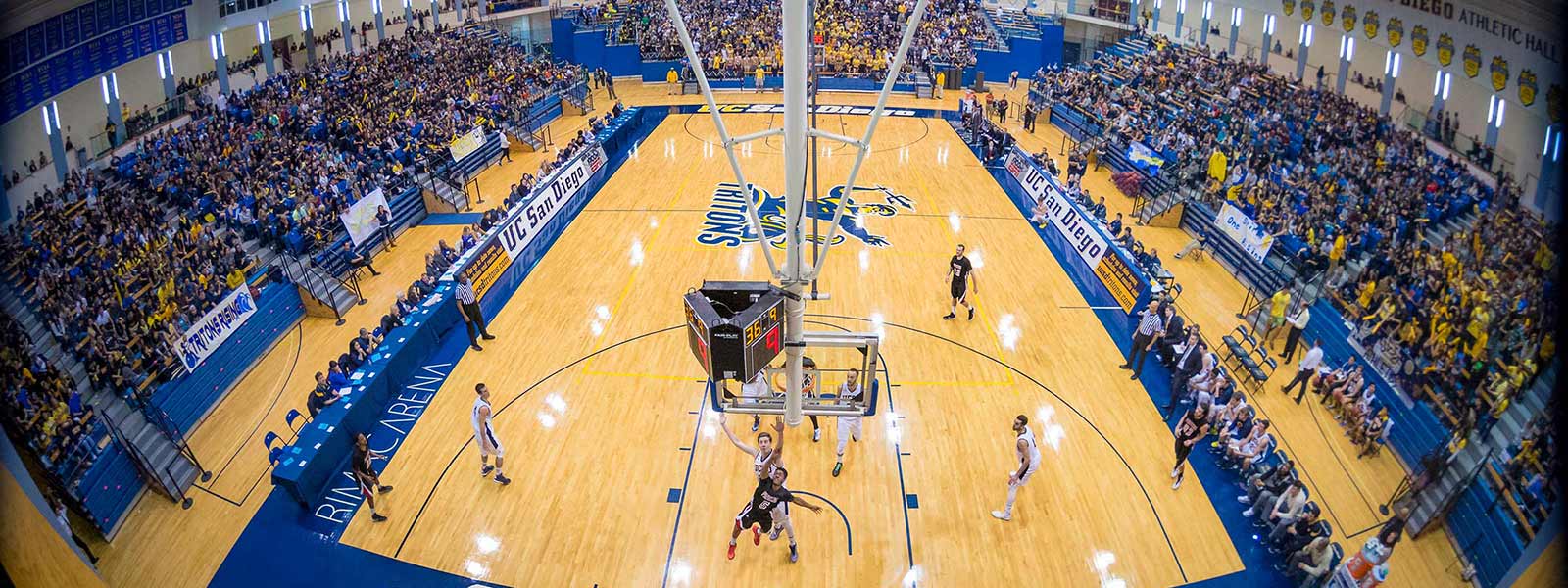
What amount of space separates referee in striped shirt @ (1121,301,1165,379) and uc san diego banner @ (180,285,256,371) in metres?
15.5

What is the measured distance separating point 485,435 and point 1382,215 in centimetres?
1836

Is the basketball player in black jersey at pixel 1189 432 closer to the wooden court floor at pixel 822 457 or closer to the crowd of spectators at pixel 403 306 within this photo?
the wooden court floor at pixel 822 457

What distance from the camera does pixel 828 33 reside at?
42.2 metres

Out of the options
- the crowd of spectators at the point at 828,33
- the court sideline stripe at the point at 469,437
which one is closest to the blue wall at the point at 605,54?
the crowd of spectators at the point at 828,33

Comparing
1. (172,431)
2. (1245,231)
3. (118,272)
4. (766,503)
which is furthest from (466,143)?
(1245,231)

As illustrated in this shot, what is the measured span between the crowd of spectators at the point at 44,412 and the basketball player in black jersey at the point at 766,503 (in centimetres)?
884

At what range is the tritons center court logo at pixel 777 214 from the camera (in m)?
19.9

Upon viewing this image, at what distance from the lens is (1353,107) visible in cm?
2350

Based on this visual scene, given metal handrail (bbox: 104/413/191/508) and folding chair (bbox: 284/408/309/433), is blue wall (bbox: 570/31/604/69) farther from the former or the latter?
metal handrail (bbox: 104/413/191/508)

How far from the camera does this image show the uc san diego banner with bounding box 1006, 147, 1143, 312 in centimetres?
1570

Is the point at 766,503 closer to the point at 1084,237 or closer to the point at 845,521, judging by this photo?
the point at 845,521

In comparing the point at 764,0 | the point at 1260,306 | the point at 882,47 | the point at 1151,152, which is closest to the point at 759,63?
the point at 882,47

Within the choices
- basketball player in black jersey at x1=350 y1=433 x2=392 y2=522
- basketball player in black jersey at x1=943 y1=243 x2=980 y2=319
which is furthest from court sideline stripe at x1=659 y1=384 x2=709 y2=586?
basketball player in black jersey at x1=943 y1=243 x2=980 y2=319

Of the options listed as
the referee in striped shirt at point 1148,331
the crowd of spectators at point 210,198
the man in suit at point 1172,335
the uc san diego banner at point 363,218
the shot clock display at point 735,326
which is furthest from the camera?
the uc san diego banner at point 363,218
